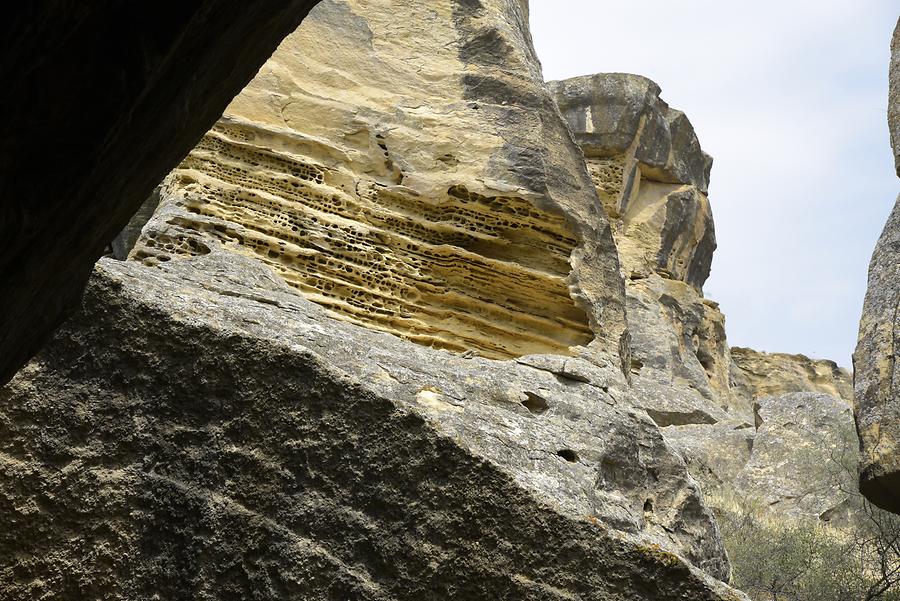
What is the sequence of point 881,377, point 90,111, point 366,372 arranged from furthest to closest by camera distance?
point 881,377, point 366,372, point 90,111

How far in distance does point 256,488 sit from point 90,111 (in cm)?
312

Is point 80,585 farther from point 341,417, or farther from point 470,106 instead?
point 470,106

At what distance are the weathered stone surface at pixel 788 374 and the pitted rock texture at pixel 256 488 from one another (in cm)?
2336

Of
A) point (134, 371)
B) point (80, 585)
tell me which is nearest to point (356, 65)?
point (134, 371)

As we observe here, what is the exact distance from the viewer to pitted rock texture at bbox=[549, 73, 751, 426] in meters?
20.8

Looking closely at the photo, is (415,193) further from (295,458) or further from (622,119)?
(622,119)

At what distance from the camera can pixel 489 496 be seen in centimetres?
485

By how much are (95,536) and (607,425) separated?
116 inches

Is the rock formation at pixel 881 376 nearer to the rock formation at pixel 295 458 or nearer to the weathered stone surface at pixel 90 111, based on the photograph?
the rock formation at pixel 295 458

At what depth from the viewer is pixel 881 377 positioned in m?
7.65

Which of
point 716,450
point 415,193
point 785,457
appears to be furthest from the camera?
point 716,450

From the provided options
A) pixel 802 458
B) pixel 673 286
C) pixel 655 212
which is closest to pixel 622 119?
pixel 655 212

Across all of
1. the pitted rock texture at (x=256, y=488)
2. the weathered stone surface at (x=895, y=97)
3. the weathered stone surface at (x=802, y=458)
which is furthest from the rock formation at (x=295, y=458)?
the weathered stone surface at (x=802, y=458)

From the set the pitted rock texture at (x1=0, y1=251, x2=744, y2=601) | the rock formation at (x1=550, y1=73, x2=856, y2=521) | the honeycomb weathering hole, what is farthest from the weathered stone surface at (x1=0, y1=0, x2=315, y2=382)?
the rock formation at (x1=550, y1=73, x2=856, y2=521)
